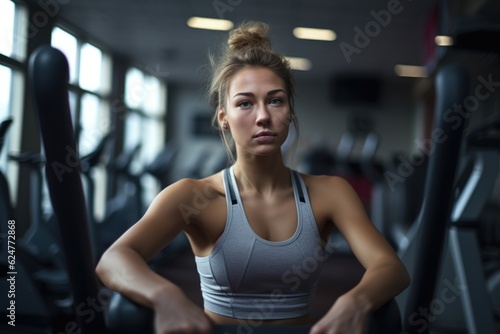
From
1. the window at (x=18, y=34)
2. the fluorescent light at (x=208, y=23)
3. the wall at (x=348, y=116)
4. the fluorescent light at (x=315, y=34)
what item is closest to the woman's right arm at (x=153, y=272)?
the window at (x=18, y=34)

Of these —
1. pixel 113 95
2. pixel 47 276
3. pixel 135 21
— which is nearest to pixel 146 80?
pixel 113 95

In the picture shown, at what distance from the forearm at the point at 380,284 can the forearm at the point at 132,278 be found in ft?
0.94

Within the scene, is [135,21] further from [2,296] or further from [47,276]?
[2,296]

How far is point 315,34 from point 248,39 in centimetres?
587

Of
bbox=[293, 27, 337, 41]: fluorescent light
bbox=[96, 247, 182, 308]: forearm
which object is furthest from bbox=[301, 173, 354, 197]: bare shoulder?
bbox=[293, 27, 337, 41]: fluorescent light

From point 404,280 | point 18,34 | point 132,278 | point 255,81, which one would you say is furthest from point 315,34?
point 132,278

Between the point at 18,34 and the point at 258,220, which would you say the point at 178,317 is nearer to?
the point at 258,220

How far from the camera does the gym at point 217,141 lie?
0.80 metres

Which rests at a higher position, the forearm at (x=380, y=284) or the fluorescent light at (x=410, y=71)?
the fluorescent light at (x=410, y=71)

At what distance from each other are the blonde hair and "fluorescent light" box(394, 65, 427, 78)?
25.9 feet

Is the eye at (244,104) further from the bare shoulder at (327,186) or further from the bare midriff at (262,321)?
the bare midriff at (262,321)

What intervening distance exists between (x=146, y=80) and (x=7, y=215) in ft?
24.7

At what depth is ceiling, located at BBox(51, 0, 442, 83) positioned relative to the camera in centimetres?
558

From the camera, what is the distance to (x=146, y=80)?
9.40 meters
